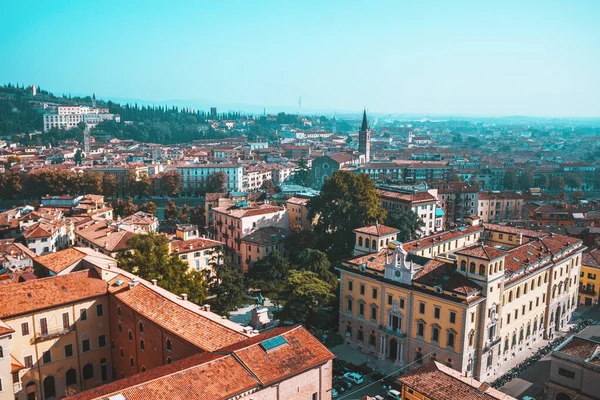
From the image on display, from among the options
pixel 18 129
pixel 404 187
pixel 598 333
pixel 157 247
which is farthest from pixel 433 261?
pixel 18 129

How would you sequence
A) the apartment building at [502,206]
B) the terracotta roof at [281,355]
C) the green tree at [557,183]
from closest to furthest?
the terracotta roof at [281,355] → the apartment building at [502,206] → the green tree at [557,183]

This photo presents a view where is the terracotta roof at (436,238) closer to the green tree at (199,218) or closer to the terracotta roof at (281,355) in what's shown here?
the terracotta roof at (281,355)

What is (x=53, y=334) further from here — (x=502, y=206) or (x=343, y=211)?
(x=502, y=206)

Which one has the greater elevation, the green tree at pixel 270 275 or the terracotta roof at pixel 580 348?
the terracotta roof at pixel 580 348

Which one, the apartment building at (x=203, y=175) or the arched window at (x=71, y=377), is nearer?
the arched window at (x=71, y=377)

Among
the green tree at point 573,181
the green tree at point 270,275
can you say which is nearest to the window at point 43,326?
the green tree at point 270,275

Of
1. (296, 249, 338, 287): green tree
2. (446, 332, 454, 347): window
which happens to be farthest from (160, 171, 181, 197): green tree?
(446, 332, 454, 347): window

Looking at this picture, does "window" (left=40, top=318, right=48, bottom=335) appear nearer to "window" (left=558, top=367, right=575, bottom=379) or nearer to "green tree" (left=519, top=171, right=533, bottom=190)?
"window" (left=558, top=367, right=575, bottom=379)

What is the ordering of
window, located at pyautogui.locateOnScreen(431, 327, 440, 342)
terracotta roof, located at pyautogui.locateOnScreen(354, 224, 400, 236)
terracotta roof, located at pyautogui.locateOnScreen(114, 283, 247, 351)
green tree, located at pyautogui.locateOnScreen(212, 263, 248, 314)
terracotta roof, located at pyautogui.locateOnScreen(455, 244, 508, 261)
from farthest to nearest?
terracotta roof, located at pyautogui.locateOnScreen(354, 224, 400, 236), green tree, located at pyautogui.locateOnScreen(212, 263, 248, 314), window, located at pyautogui.locateOnScreen(431, 327, 440, 342), terracotta roof, located at pyautogui.locateOnScreen(455, 244, 508, 261), terracotta roof, located at pyautogui.locateOnScreen(114, 283, 247, 351)
